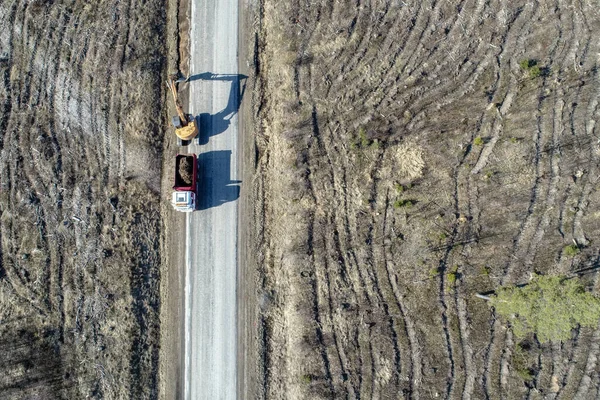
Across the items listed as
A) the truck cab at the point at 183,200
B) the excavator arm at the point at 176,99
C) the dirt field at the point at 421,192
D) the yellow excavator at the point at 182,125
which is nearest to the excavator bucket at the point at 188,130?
the yellow excavator at the point at 182,125

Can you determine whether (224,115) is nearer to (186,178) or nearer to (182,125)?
(182,125)

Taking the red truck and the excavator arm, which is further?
the excavator arm

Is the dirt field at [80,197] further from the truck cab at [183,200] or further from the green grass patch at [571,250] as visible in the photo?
the green grass patch at [571,250]

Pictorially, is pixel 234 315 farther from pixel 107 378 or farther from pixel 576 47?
pixel 576 47

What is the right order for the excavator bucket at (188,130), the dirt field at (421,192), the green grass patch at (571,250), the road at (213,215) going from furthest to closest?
the excavator bucket at (188,130) < the road at (213,215) < the dirt field at (421,192) < the green grass patch at (571,250)

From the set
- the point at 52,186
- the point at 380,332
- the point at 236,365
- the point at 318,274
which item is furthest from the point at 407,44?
the point at 52,186

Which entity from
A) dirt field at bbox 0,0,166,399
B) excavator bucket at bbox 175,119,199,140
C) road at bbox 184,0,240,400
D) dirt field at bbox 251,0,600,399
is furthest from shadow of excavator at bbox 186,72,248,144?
dirt field at bbox 0,0,166,399

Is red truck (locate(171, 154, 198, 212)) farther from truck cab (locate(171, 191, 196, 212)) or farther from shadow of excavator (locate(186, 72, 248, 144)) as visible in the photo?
shadow of excavator (locate(186, 72, 248, 144))
